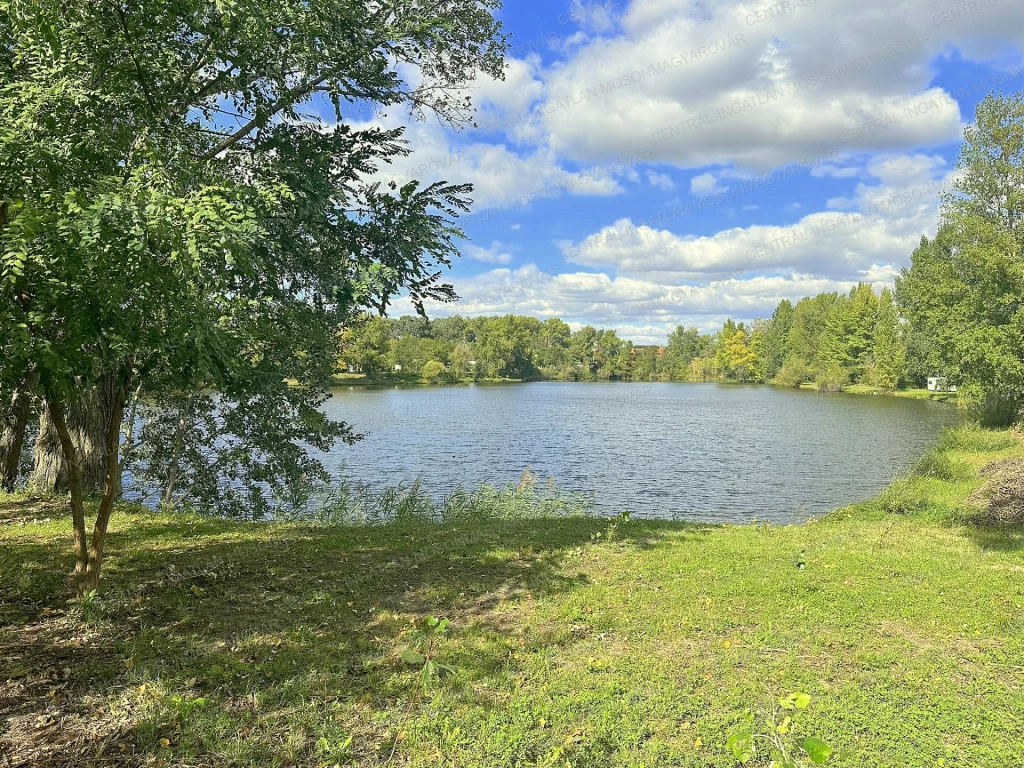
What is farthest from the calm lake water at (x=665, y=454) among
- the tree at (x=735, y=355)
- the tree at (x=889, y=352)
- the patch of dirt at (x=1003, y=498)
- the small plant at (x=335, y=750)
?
the tree at (x=735, y=355)

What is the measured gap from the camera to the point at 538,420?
1609 inches

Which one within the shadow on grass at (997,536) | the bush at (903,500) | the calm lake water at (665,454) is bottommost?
the calm lake water at (665,454)

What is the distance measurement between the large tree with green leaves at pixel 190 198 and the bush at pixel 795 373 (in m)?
88.1

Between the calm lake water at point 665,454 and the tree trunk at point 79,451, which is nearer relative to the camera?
the tree trunk at point 79,451

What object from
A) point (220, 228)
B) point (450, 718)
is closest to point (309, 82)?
point (220, 228)

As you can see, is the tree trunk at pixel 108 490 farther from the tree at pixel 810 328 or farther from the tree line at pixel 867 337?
the tree at pixel 810 328

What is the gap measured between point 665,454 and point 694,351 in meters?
111

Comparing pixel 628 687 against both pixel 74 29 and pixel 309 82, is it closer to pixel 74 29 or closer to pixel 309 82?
pixel 74 29

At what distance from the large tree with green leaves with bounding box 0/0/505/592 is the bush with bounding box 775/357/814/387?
8807cm

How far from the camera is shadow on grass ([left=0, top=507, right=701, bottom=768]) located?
373 cm

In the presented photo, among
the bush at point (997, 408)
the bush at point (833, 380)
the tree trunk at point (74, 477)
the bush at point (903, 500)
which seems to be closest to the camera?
the tree trunk at point (74, 477)

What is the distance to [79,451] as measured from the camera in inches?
401

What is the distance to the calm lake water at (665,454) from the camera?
17.4m

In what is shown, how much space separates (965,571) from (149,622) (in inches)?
343
